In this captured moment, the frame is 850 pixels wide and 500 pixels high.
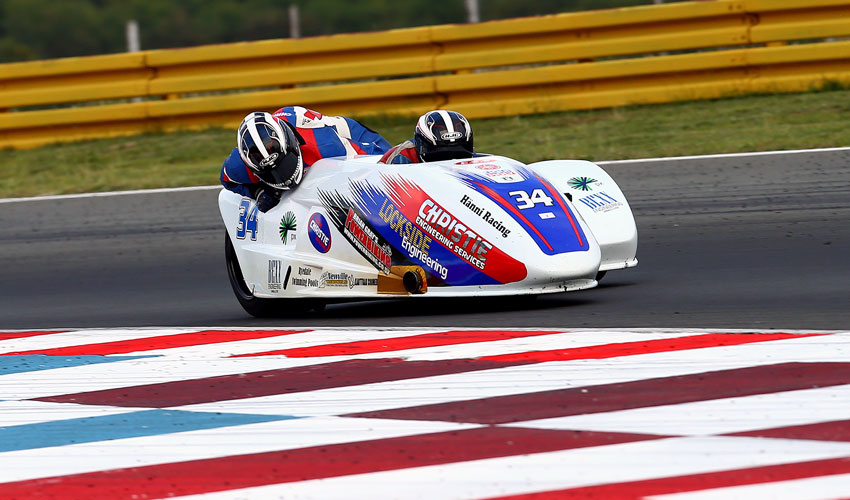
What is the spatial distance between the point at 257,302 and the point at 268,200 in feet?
2.02

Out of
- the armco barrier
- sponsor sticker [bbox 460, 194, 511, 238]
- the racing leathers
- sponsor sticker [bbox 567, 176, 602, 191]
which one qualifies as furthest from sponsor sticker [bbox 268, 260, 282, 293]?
the armco barrier

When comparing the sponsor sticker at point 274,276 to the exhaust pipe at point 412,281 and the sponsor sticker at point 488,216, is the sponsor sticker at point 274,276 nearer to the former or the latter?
the exhaust pipe at point 412,281

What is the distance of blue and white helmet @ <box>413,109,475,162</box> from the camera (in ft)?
23.8

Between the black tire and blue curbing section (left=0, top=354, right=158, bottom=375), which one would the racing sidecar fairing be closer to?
the black tire

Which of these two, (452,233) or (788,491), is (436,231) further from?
(788,491)

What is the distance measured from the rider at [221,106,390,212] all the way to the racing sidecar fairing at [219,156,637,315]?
0.31 ft

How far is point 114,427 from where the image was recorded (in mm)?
4988

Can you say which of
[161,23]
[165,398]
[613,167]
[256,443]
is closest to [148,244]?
[613,167]

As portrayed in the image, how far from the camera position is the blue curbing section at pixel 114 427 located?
191 inches

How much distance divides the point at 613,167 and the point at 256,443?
5.96 m

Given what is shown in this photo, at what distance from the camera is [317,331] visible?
22.4ft

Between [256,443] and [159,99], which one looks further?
[159,99]

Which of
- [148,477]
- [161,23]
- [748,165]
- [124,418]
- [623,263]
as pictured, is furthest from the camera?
[161,23]

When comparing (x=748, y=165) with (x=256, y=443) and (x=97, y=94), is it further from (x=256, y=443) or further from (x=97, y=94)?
(x=97, y=94)
